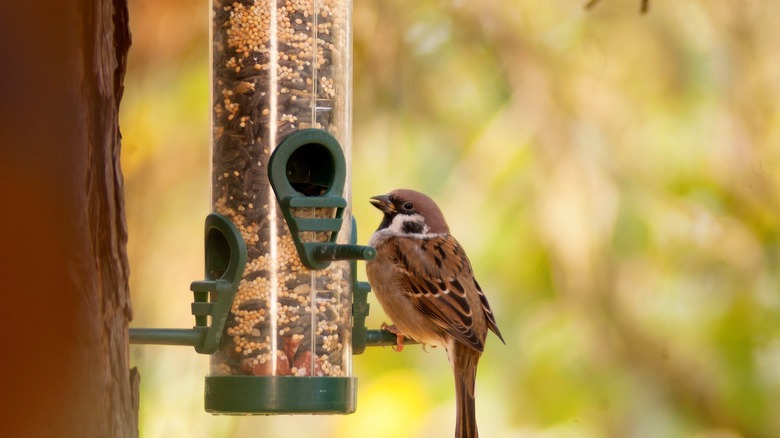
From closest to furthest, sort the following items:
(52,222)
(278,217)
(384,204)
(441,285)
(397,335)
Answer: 1. (52,222)
2. (278,217)
3. (397,335)
4. (384,204)
5. (441,285)

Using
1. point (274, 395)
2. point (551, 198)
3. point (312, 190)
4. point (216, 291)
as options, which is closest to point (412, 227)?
point (551, 198)

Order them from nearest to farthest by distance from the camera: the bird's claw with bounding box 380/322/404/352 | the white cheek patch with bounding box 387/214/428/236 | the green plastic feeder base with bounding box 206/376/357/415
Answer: the green plastic feeder base with bounding box 206/376/357/415, the bird's claw with bounding box 380/322/404/352, the white cheek patch with bounding box 387/214/428/236

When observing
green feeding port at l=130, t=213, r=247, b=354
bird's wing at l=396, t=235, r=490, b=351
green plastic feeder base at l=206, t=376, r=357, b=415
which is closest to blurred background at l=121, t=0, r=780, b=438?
bird's wing at l=396, t=235, r=490, b=351

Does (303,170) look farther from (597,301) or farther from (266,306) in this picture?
(597,301)

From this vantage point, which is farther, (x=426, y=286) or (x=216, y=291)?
(x=426, y=286)

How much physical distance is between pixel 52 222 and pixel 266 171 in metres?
3.49

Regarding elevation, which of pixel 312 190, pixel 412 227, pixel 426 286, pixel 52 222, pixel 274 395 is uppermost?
pixel 52 222

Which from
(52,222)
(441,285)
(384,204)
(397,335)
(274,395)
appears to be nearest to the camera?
(52,222)

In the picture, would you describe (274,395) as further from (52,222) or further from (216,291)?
(52,222)

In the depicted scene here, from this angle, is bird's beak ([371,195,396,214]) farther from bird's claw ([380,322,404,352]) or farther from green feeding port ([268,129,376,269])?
green feeding port ([268,129,376,269])

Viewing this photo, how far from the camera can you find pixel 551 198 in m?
7.05

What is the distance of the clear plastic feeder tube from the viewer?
4906mm

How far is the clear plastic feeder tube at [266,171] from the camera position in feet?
16.1

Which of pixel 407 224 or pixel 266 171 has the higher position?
pixel 266 171
